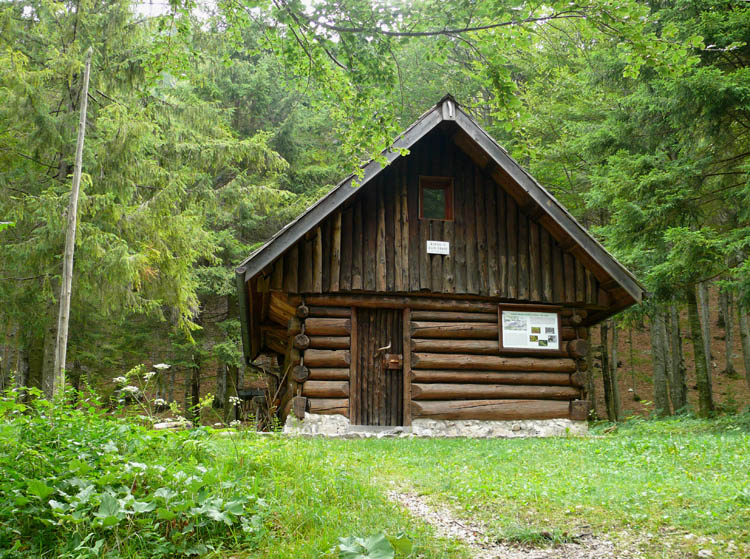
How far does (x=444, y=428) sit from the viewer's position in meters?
12.0

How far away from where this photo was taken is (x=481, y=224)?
1289cm

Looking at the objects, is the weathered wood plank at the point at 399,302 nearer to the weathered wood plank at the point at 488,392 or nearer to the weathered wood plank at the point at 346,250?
the weathered wood plank at the point at 346,250

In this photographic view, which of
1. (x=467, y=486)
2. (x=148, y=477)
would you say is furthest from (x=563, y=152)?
(x=148, y=477)

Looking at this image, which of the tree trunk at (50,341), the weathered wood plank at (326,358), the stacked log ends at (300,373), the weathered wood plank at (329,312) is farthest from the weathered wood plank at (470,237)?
the tree trunk at (50,341)

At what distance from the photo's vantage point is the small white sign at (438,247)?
12.4 metres

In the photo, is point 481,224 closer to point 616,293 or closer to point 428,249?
point 428,249

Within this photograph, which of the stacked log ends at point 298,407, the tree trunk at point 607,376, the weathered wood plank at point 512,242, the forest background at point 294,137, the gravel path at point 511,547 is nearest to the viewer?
the gravel path at point 511,547

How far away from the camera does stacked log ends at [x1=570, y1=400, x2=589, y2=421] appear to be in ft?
41.4

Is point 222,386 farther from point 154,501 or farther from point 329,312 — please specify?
point 154,501

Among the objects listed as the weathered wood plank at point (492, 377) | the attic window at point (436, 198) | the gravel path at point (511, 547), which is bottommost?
the gravel path at point (511, 547)

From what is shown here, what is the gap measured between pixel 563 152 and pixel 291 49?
15.2m

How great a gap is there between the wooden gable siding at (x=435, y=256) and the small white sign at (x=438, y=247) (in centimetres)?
10

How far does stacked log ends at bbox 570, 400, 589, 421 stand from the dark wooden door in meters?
3.53

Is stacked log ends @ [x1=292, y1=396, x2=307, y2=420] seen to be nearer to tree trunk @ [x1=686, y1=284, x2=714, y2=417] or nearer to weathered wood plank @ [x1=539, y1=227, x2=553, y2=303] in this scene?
weathered wood plank @ [x1=539, y1=227, x2=553, y2=303]
